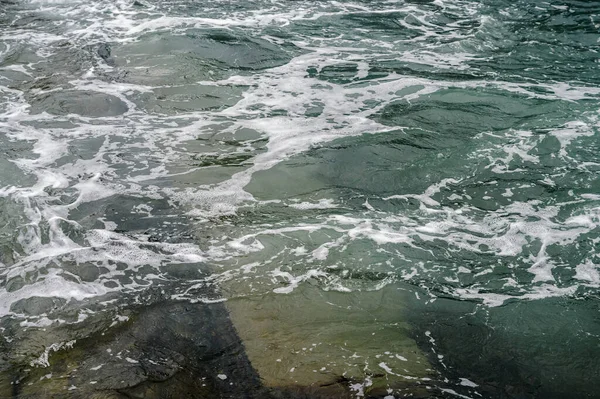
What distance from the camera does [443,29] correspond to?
Result: 1330 centimetres

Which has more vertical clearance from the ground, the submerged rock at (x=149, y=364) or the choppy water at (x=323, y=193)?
the choppy water at (x=323, y=193)

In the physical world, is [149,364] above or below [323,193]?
below

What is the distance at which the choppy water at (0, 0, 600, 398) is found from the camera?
527cm

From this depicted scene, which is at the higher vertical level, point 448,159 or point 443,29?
point 443,29

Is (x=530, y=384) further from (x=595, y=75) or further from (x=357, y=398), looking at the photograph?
(x=595, y=75)

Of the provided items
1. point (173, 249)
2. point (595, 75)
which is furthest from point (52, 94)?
point (595, 75)

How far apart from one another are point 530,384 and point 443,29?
1009cm

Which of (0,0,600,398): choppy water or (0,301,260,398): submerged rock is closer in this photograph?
(0,301,260,398): submerged rock

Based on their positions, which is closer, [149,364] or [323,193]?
[149,364]

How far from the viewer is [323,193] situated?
7539 mm

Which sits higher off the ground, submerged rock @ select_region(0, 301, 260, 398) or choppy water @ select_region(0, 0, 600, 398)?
choppy water @ select_region(0, 0, 600, 398)

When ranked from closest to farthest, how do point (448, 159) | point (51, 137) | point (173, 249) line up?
point (173, 249), point (448, 159), point (51, 137)

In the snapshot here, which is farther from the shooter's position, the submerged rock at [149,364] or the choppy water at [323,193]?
the choppy water at [323,193]

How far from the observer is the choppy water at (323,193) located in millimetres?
5270
